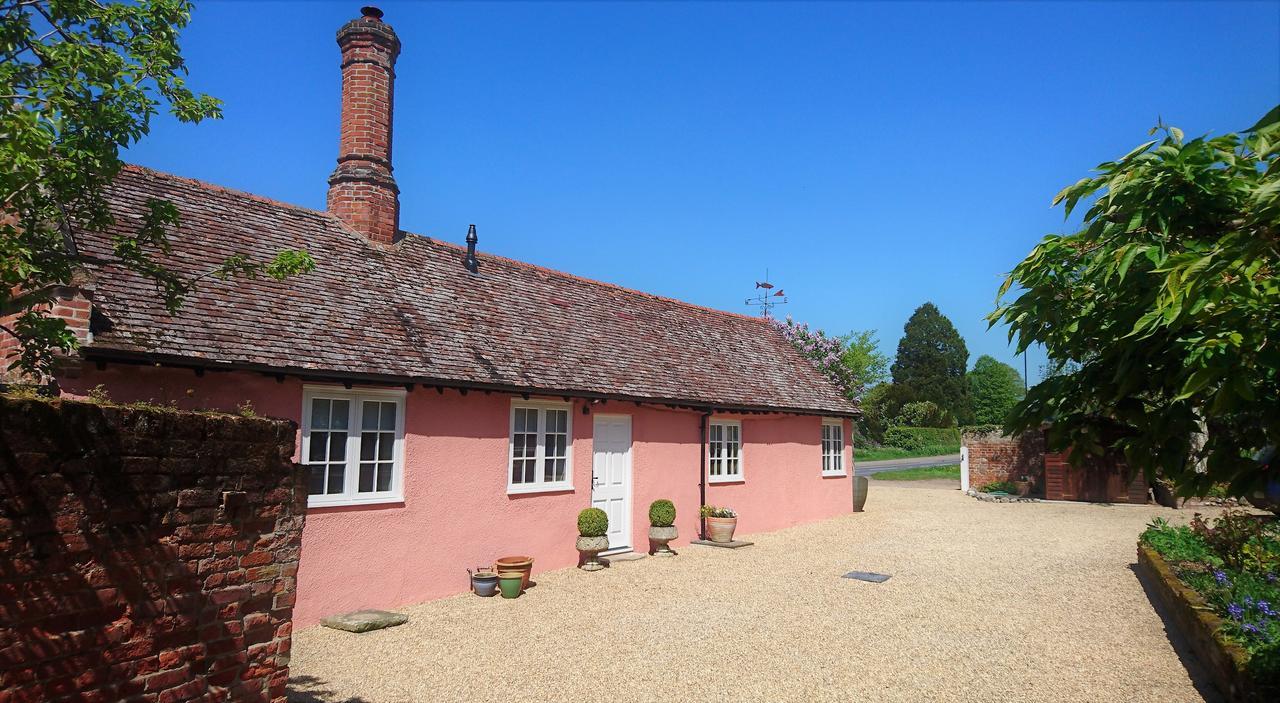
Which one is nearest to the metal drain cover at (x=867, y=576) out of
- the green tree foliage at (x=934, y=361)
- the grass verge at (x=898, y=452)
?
the grass verge at (x=898, y=452)

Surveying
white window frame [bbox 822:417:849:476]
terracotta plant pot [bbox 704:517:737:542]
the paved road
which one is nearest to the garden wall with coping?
terracotta plant pot [bbox 704:517:737:542]

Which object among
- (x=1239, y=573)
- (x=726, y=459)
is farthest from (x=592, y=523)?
(x=1239, y=573)

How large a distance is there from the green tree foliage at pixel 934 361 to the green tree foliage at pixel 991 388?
2.98 meters

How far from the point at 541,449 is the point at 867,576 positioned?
5.75 m

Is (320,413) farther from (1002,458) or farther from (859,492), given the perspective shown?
(1002,458)

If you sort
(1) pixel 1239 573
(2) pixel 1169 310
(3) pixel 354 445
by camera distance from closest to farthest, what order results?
1. (2) pixel 1169 310
2. (1) pixel 1239 573
3. (3) pixel 354 445

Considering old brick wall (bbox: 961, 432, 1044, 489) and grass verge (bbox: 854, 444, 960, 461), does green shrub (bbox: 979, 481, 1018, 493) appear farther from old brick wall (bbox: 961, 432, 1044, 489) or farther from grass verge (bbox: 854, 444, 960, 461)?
grass verge (bbox: 854, 444, 960, 461)

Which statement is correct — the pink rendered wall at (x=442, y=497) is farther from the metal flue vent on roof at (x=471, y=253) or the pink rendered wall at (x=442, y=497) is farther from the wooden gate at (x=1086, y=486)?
the wooden gate at (x=1086, y=486)

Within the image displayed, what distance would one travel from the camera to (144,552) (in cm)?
396

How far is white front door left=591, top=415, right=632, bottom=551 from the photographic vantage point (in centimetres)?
1365

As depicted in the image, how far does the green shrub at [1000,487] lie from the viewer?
85.6ft

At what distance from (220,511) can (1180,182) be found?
501cm

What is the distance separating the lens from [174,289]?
4.42m

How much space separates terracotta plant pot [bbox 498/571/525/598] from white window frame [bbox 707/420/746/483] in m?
6.25
